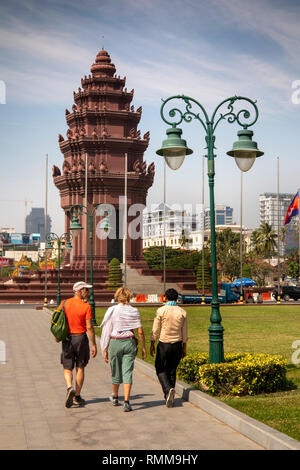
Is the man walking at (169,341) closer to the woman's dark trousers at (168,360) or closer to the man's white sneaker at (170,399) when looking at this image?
the woman's dark trousers at (168,360)

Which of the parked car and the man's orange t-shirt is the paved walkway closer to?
the man's orange t-shirt

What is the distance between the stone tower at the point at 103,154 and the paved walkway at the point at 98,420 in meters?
50.7

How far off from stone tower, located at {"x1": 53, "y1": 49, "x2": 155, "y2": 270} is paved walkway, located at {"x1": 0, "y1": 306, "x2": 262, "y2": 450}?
166 feet

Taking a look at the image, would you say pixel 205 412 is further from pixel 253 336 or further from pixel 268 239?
pixel 268 239

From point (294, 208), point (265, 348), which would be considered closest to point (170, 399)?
point (265, 348)

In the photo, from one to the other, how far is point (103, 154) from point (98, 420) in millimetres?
57254

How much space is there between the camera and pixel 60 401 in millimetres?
11312

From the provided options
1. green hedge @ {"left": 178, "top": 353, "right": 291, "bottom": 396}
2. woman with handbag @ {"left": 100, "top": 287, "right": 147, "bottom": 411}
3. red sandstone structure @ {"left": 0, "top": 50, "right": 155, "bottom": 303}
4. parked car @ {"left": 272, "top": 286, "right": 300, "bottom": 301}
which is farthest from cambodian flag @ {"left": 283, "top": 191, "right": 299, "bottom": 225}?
woman with handbag @ {"left": 100, "top": 287, "right": 147, "bottom": 411}

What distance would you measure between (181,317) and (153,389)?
Result: 2351mm

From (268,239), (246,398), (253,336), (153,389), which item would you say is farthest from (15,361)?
(268,239)

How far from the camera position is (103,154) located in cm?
6562

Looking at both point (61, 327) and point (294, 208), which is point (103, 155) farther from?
point (61, 327)

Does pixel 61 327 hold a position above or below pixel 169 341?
above

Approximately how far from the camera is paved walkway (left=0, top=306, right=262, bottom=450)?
822cm
